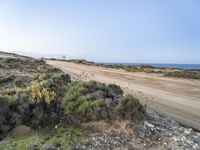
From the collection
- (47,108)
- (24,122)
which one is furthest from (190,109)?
(24,122)

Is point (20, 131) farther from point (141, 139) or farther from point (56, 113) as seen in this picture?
point (141, 139)

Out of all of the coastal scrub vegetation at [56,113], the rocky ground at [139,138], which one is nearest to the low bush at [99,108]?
the coastal scrub vegetation at [56,113]

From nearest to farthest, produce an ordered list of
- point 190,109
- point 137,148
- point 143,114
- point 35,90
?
point 137,148 < point 143,114 < point 35,90 < point 190,109

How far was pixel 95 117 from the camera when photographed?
769cm

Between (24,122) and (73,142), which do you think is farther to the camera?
(24,122)

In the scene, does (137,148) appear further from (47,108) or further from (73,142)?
(47,108)

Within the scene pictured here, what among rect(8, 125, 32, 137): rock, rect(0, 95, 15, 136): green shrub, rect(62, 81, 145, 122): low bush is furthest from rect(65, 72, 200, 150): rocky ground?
rect(0, 95, 15, 136): green shrub

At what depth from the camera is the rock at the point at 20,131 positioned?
23.3ft

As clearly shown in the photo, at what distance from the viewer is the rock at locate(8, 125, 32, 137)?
7.09m

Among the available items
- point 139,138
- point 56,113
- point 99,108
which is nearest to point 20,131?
point 56,113

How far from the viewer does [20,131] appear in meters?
7.19

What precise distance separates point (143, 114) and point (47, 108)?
290cm

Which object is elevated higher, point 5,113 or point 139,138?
point 5,113

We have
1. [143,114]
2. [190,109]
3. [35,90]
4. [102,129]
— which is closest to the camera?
[102,129]
